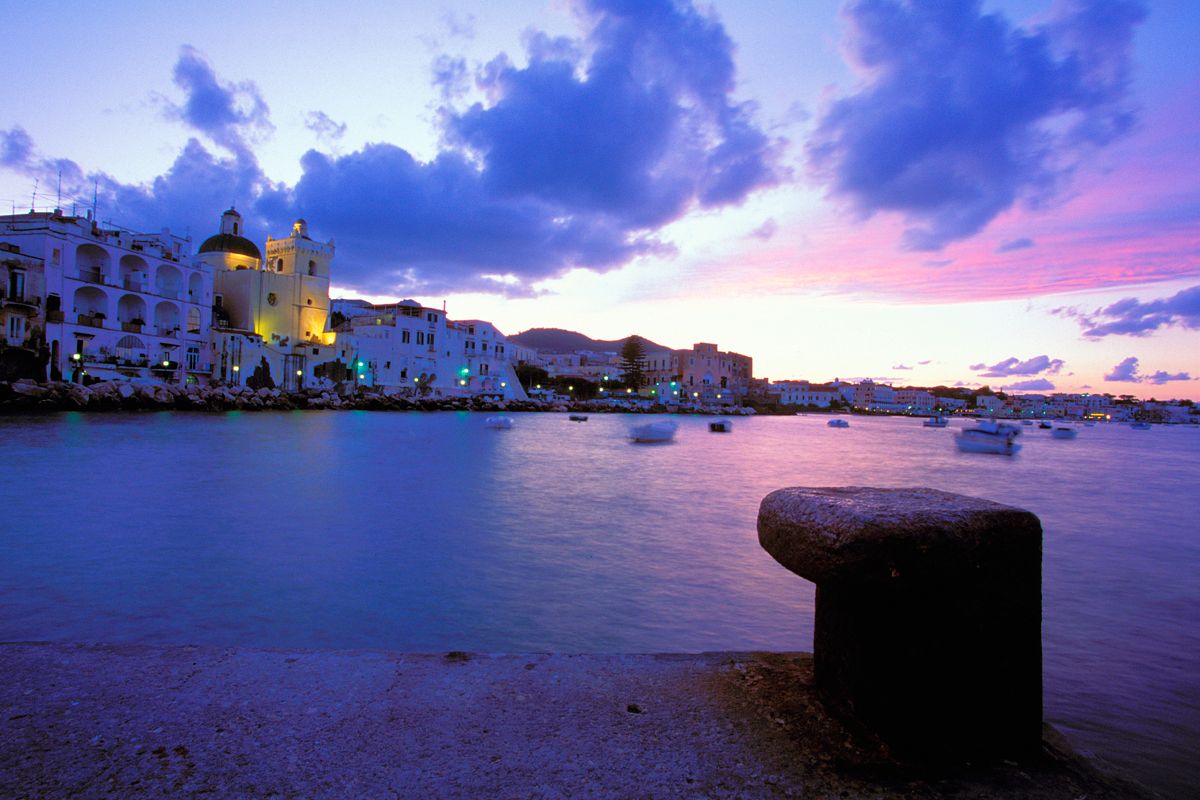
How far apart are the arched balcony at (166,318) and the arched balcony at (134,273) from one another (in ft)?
6.06

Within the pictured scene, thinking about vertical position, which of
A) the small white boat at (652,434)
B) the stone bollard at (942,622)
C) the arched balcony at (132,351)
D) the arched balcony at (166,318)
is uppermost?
the arched balcony at (166,318)

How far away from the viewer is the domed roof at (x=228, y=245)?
59562mm

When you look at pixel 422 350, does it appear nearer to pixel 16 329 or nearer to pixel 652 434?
pixel 16 329

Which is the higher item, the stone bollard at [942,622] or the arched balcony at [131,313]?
the arched balcony at [131,313]

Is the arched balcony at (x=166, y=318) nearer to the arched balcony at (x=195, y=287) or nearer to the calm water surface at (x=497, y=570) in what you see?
the arched balcony at (x=195, y=287)

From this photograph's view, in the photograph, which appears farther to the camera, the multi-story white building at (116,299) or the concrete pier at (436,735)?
the multi-story white building at (116,299)

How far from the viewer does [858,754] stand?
6.47 feet

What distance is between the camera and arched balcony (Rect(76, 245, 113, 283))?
40.9 metres

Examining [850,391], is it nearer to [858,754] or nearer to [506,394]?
[506,394]

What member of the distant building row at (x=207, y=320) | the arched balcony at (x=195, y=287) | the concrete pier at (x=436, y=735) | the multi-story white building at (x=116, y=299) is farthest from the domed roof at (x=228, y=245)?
the concrete pier at (x=436, y=735)

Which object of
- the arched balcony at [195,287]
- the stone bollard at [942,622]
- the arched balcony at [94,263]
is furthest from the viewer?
the arched balcony at [195,287]

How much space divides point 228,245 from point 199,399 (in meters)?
24.1

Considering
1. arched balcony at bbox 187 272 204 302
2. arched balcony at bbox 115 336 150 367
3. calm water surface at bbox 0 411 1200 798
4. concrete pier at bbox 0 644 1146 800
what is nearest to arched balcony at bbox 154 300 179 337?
arched balcony at bbox 115 336 150 367

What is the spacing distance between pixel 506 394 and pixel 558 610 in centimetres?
7492
